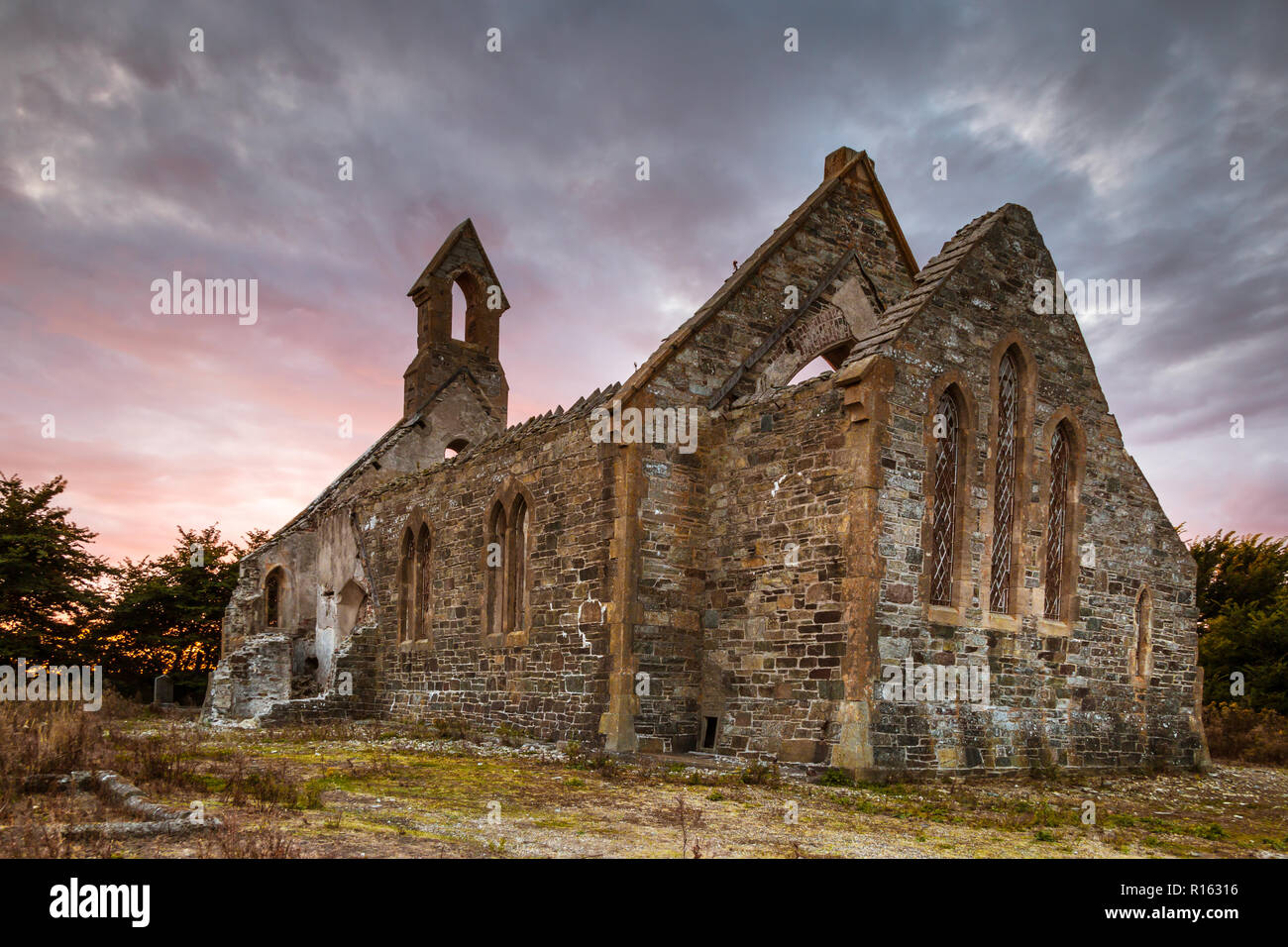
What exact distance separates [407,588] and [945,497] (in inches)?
453

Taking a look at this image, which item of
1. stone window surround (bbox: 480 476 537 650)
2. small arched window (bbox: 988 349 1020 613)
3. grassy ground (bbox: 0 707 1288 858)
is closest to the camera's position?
grassy ground (bbox: 0 707 1288 858)

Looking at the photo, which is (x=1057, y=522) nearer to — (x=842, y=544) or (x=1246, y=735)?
(x=842, y=544)

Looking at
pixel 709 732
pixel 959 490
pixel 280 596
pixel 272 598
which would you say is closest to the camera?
pixel 959 490

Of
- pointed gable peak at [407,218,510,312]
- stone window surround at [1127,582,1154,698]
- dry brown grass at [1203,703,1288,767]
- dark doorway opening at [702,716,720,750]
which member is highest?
pointed gable peak at [407,218,510,312]

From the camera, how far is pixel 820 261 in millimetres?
17016

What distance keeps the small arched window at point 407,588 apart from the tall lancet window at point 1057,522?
39.0 feet

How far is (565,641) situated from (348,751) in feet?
11.0

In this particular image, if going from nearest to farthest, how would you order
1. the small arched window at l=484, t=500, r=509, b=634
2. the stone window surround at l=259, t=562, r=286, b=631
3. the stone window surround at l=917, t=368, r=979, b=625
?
1. the stone window surround at l=917, t=368, r=979, b=625
2. the small arched window at l=484, t=500, r=509, b=634
3. the stone window surround at l=259, t=562, r=286, b=631

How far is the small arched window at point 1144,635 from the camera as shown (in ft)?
52.5

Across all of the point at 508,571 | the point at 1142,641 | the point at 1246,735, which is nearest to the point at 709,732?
the point at 508,571

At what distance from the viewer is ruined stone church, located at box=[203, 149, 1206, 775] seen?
12.6 m

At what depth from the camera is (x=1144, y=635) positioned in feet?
53.2

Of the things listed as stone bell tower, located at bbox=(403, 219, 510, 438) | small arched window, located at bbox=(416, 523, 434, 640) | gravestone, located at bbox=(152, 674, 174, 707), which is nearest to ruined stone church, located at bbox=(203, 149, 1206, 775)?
small arched window, located at bbox=(416, 523, 434, 640)

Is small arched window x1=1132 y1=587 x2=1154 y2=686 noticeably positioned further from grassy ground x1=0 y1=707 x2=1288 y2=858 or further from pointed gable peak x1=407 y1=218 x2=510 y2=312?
pointed gable peak x1=407 y1=218 x2=510 y2=312
